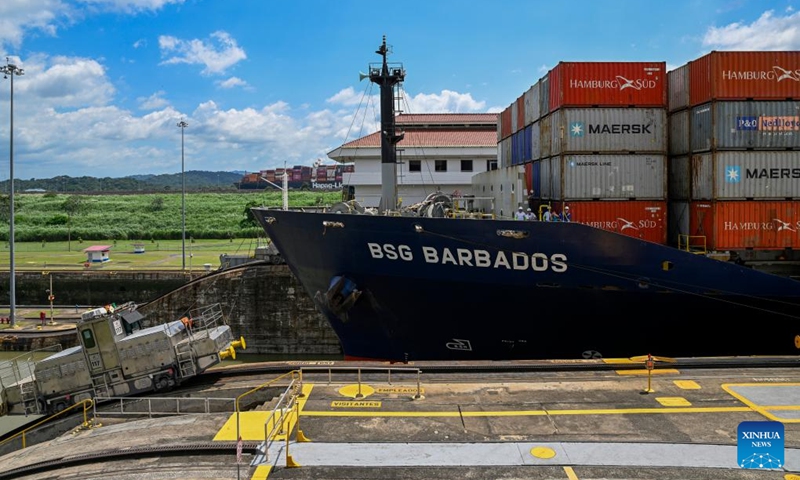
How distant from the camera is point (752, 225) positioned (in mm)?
15812

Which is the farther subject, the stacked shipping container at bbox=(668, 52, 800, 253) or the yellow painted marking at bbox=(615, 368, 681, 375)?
the stacked shipping container at bbox=(668, 52, 800, 253)

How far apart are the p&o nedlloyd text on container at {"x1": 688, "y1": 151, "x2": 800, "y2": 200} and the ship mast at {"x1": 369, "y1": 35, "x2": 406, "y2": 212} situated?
9.35 m

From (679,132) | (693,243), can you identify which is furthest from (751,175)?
(679,132)

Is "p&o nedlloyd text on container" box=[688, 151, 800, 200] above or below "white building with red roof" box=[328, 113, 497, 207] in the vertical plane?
below

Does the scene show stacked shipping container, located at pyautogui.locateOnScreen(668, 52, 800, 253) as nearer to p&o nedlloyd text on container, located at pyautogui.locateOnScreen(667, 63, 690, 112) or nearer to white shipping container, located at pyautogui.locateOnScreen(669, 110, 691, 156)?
white shipping container, located at pyautogui.locateOnScreen(669, 110, 691, 156)

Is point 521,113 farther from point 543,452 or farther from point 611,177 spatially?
point 543,452

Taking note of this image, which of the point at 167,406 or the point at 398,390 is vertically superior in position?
the point at 398,390

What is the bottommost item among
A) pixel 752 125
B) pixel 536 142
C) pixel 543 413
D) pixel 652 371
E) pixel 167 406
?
pixel 167 406

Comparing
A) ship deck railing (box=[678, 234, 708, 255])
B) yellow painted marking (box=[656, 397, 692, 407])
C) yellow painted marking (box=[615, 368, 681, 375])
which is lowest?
yellow painted marking (box=[656, 397, 692, 407])

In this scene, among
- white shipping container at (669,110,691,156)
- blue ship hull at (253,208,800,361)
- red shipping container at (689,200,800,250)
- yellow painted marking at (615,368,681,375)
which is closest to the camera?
yellow painted marking at (615,368,681,375)

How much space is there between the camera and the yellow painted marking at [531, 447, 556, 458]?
8688 millimetres

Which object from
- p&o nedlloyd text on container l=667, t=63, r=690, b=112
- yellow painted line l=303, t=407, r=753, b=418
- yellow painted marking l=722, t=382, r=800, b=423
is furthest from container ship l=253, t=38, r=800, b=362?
yellow painted line l=303, t=407, r=753, b=418

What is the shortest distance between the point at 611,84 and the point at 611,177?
2.74 metres

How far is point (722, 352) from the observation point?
14930 mm
